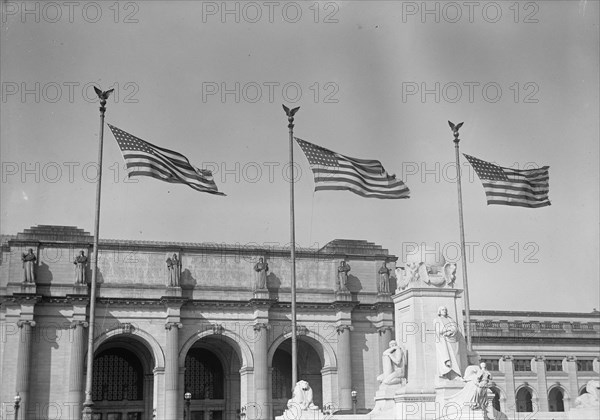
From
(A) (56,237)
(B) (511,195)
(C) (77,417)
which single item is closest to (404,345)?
(B) (511,195)

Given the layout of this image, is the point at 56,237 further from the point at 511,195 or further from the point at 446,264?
the point at 446,264

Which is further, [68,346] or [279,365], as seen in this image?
[279,365]

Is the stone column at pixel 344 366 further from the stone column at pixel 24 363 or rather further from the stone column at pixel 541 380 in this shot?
the stone column at pixel 24 363

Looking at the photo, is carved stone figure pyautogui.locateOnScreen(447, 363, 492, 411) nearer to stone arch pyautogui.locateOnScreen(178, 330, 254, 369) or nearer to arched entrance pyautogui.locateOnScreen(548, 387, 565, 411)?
stone arch pyautogui.locateOnScreen(178, 330, 254, 369)

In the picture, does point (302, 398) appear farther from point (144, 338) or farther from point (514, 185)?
point (144, 338)

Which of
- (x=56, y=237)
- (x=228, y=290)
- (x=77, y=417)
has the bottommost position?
(x=77, y=417)

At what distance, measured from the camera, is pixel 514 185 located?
124 feet

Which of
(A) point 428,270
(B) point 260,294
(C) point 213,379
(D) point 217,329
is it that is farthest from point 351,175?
(C) point 213,379

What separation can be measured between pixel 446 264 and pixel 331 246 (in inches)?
1650

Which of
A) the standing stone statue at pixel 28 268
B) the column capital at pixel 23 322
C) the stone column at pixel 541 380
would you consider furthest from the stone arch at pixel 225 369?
the stone column at pixel 541 380

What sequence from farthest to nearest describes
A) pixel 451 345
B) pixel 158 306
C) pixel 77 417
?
pixel 158 306
pixel 77 417
pixel 451 345

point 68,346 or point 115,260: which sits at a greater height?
point 115,260

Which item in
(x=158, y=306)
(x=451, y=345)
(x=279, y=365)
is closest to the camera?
(x=451, y=345)

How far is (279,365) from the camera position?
68.9 meters
